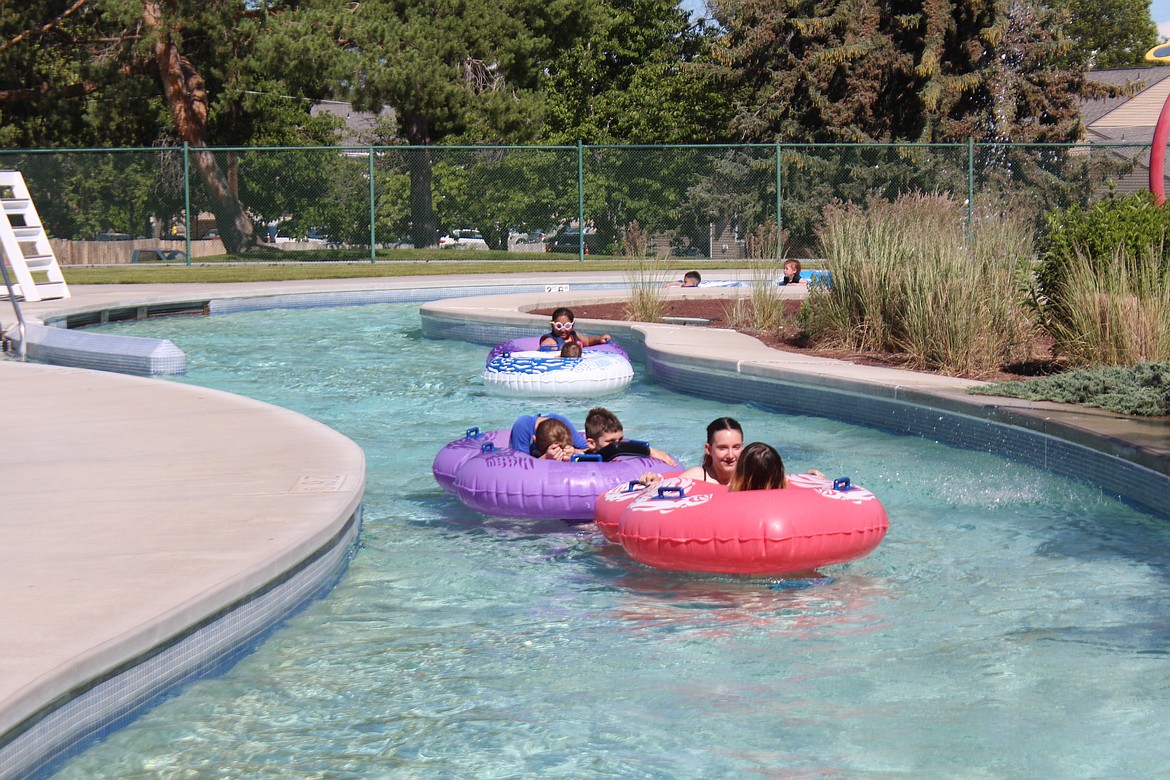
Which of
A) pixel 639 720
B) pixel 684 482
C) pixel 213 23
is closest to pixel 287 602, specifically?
pixel 639 720

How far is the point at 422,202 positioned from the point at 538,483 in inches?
894

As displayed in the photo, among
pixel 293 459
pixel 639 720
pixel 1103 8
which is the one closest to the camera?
pixel 639 720

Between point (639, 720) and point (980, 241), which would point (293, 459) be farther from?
point (980, 241)

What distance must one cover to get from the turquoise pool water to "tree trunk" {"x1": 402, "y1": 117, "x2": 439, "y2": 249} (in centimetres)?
2090

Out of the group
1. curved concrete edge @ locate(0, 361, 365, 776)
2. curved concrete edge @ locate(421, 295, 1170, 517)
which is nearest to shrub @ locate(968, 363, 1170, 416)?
curved concrete edge @ locate(421, 295, 1170, 517)

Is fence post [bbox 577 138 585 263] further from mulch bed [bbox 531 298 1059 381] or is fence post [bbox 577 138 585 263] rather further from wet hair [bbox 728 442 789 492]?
wet hair [bbox 728 442 789 492]

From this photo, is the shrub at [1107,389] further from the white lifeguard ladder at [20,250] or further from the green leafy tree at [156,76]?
the green leafy tree at [156,76]

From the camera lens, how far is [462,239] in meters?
30.1

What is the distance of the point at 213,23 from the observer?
97.3 ft

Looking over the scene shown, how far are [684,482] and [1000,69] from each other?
27.9 metres

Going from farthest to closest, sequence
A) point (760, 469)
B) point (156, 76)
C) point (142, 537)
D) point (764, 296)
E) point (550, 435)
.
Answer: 1. point (156, 76)
2. point (764, 296)
3. point (550, 435)
4. point (760, 469)
5. point (142, 537)

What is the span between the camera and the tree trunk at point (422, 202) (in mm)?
28188

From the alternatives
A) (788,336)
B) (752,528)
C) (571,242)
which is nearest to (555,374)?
(788,336)

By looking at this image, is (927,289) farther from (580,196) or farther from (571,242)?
(571,242)
